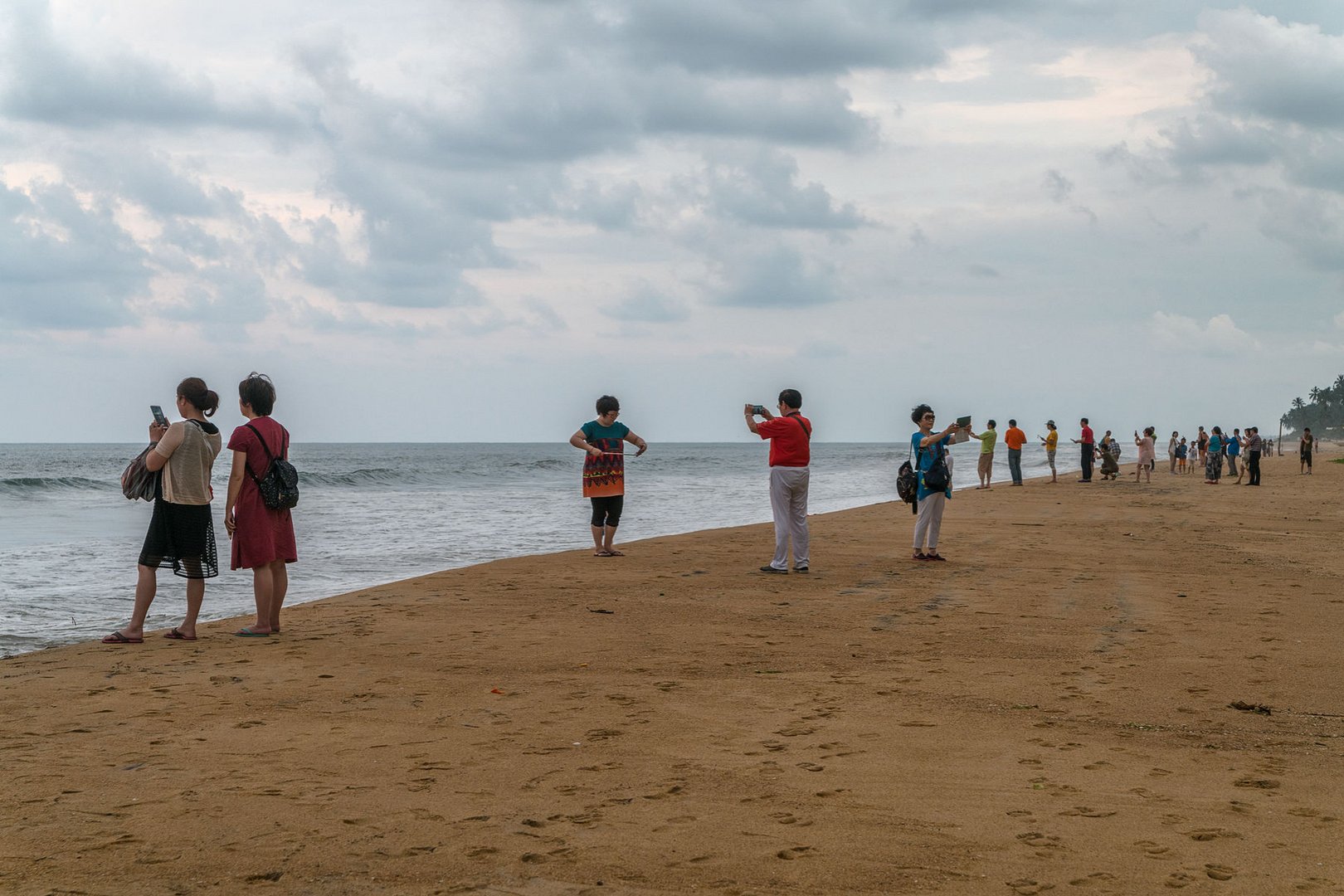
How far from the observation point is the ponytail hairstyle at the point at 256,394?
24.8 feet

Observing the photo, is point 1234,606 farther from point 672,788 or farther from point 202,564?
point 202,564

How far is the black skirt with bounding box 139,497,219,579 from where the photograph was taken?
24.3 ft

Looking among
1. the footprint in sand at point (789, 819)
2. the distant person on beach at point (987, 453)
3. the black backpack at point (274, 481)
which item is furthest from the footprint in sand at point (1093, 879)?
the distant person on beach at point (987, 453)

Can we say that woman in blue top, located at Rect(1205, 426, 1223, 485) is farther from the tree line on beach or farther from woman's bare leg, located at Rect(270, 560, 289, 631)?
the tree line on beach

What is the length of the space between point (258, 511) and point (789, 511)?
5294 millimetres

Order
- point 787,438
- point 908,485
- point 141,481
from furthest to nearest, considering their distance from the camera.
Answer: point 908,485 → point 787,438 → point 141,481

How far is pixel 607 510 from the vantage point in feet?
42.3

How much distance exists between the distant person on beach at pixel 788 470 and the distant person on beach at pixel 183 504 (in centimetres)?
484

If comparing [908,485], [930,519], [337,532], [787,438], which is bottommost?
[337,532]

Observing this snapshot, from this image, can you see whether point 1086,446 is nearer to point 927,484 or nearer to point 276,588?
point 927,484

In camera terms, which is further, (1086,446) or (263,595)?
(1086,446)

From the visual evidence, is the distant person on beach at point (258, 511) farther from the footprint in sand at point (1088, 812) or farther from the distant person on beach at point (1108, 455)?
the distant person on beach at point (1108, 455)

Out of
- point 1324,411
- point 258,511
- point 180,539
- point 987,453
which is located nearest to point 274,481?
point 258,511

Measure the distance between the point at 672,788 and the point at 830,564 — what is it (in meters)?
7.86
